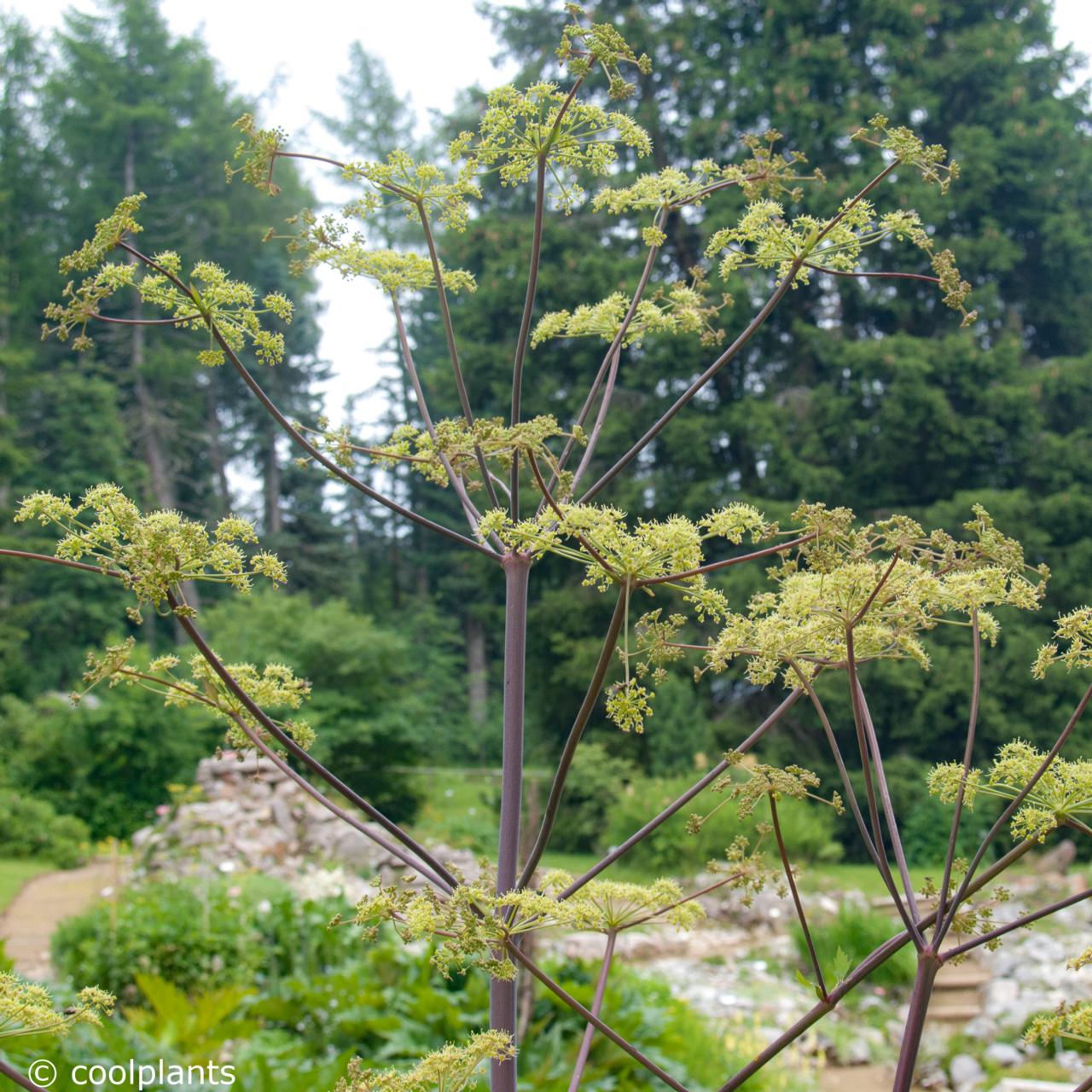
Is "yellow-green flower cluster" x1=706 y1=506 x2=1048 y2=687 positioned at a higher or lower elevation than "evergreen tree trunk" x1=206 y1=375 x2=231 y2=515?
lower

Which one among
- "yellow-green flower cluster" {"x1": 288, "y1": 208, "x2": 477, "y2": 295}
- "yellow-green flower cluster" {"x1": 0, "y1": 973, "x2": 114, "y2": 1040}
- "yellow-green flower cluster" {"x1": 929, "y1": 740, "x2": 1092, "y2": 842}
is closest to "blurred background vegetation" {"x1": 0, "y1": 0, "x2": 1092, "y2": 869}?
"yellow-green flower cluster" {"x1": 288, "y1": 208, "x2": 477, "y2": 295}

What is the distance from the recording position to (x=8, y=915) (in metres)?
8.76

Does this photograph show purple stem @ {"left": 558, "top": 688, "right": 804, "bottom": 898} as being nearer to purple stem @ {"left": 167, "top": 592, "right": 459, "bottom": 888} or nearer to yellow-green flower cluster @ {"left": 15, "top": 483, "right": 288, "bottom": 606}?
purple stem @ {"left": 167, "top": 592, "right": 459, "bottom": 888}

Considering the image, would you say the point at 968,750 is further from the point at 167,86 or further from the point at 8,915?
the point at 167,86

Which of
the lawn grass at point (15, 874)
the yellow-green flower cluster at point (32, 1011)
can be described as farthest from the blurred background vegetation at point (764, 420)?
the yellow-green flower cluster at point (32, 1011)

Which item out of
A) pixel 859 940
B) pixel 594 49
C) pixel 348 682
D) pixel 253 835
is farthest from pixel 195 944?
pixel 348 682

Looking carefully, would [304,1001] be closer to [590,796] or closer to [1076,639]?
[1076,639]

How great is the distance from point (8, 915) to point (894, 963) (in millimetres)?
6781

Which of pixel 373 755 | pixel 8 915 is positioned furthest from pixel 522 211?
pixel 8 915

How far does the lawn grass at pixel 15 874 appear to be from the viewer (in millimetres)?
9477

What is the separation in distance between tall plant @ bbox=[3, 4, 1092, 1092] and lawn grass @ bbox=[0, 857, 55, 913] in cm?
882
